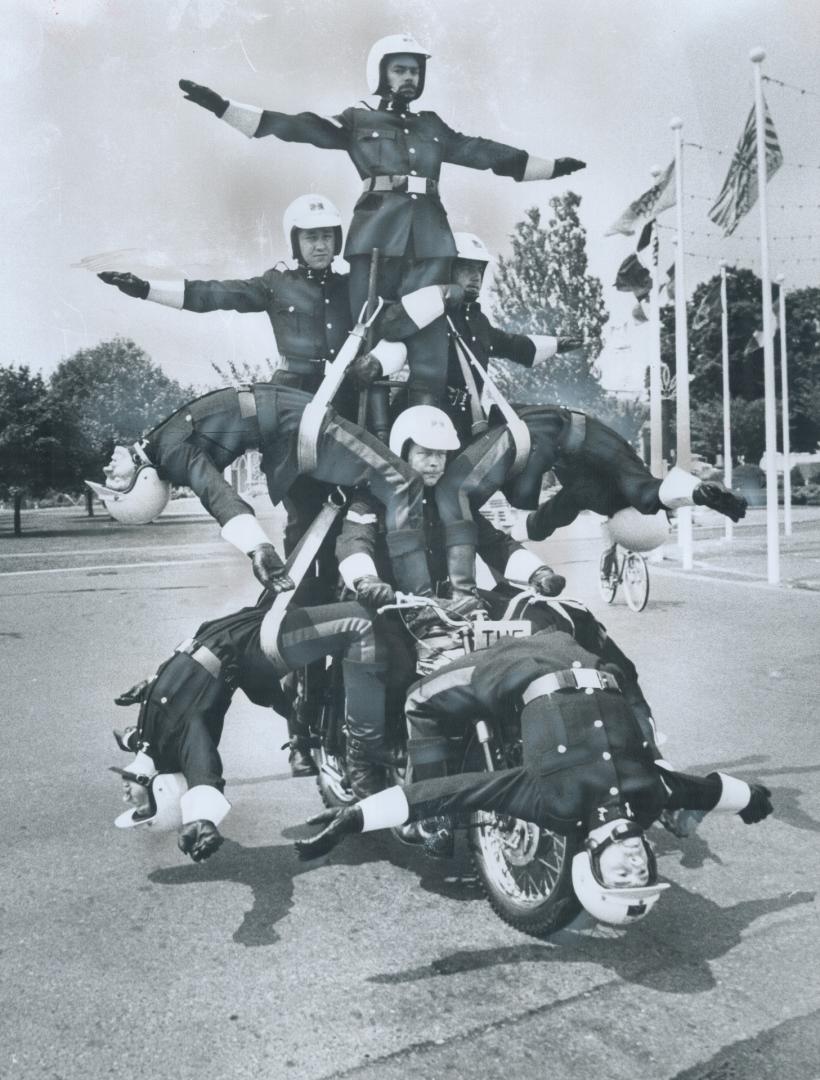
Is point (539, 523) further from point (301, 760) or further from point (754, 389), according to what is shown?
point (754, 389)

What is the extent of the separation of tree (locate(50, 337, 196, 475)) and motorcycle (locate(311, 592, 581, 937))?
1.77 m

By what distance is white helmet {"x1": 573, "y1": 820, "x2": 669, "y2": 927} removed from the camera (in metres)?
3.12

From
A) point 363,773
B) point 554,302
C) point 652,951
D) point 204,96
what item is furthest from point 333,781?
point 554,302

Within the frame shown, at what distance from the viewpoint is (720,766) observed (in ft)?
19.9

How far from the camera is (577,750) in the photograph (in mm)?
3307

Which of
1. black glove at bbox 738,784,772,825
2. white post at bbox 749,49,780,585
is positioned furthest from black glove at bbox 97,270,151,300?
white post at bbox 749,49,780,585

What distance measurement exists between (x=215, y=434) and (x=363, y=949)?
2.09 meters

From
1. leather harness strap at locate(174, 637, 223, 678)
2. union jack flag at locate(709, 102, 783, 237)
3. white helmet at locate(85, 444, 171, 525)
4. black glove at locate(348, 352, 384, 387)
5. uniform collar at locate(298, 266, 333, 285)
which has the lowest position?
leather harness strap at locate(174, 637, 223, 678)

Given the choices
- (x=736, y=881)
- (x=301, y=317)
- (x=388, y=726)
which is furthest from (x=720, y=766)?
(x=301, y=317)

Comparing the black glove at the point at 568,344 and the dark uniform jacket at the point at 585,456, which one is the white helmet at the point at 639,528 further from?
the black glove at the point at 568,344

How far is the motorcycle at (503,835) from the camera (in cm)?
348

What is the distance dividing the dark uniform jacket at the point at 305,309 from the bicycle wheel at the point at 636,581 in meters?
6.60

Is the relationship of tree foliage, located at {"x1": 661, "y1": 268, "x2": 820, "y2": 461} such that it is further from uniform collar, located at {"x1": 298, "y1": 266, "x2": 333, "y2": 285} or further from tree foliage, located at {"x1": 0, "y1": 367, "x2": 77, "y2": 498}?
uniform collar, located at {"x1": 298, "y1": 266, "x2": 333, "y2": 285}

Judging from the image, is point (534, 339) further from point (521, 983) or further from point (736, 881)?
point (521, 983)
